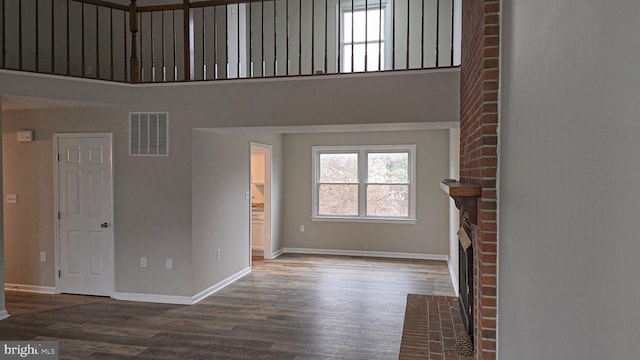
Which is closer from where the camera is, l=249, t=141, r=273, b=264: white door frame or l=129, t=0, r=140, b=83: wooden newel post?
l=129, t=0, r=140, b=83: wooden newel post

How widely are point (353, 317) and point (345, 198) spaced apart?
Result: 12.3 ft

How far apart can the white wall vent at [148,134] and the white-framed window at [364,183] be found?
3565 millimetres

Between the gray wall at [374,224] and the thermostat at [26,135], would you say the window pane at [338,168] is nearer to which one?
the gray wall at [374,224]

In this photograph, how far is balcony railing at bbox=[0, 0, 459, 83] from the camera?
4898 mm

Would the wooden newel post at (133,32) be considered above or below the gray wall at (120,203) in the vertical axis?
above

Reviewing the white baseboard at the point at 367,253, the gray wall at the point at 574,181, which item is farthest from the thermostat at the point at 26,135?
the gray wall at the point at 574,181

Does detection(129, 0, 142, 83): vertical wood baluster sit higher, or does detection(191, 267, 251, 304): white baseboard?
detection(129, 0, 142, 83): vertical wood baluster

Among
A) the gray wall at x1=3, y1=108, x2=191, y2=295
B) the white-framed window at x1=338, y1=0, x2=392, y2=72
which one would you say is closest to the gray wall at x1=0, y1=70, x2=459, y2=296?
the gray wall at x1=3, y1=108, x2=191, y2=295

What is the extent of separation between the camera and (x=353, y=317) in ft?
14.9

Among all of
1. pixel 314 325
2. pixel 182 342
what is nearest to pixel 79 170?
pixel 182 342

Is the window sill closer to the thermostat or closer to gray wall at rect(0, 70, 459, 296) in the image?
gray wall at rect(0, 70, 459, 296)

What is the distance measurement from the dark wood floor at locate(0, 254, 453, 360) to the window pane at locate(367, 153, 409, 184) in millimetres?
2124

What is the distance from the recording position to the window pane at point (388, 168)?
778 centimetres

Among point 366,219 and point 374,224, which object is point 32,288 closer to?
point 366,219
